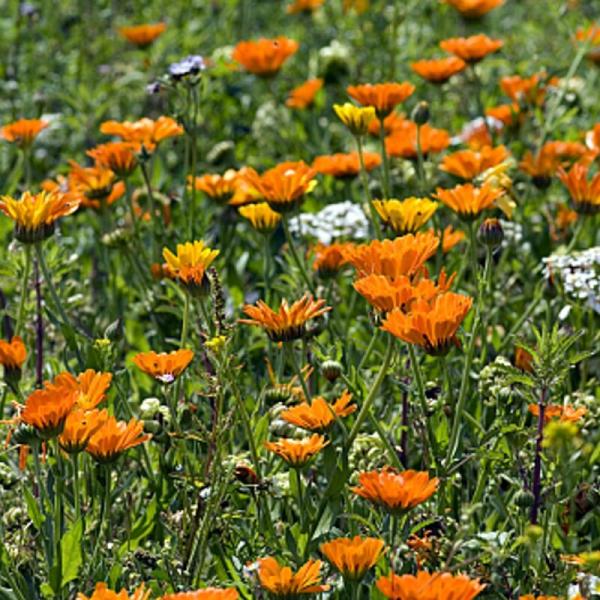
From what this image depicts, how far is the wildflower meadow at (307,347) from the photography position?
6.04 ft

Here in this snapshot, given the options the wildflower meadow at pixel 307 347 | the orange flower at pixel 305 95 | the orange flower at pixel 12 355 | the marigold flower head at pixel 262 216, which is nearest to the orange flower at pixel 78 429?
the wildflower meadow at pixel 307 347

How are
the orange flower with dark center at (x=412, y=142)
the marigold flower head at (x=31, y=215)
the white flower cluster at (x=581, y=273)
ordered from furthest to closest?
the orange flower with dark center at (x=412, y=142) → the white flower cluster at (x=581, y=273) → the marigold flower head at (x=31, y=215)

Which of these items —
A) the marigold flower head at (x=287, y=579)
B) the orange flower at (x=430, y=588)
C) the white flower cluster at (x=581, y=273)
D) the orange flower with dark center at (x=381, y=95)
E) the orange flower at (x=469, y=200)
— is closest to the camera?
the orange flower at (x=430, y=588)

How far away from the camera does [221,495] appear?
1.82 m

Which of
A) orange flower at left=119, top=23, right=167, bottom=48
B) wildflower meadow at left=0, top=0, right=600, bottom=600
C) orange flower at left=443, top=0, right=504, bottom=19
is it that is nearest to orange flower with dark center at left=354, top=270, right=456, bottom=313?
wildflower meadow at left=0, top=0, right=600, bottom=600

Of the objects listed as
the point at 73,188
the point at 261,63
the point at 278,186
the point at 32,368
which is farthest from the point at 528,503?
the point at 261,63

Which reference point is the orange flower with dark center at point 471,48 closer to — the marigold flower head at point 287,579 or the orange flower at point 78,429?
the orange flower at point 78,429

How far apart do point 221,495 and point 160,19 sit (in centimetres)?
378

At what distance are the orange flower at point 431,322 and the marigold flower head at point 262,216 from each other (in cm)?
85

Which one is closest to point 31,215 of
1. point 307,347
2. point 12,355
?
point 12,355

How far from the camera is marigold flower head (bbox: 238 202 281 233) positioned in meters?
2.60

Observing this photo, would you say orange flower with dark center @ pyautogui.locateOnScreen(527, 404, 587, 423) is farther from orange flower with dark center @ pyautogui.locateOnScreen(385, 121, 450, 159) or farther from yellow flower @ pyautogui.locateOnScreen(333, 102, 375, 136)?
orange flower with dark center @ pyautogui.locateOnScreen(385, 121, 450, 159)

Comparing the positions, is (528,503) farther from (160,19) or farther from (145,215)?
(160,19)

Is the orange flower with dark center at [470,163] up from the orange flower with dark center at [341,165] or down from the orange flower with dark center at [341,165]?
up
